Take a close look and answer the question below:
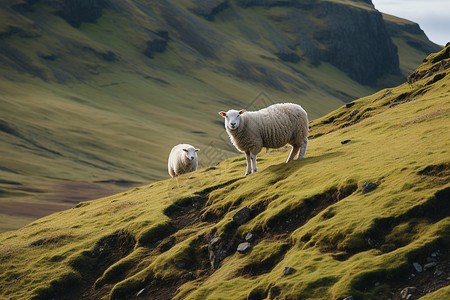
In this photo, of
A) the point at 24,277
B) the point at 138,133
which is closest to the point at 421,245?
the point at 24,277

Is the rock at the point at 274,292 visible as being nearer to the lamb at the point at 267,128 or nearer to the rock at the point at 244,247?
the rock at the point at 244,247

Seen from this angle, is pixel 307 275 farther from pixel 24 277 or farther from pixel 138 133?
pixel 138 133

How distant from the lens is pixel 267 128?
26.7 m

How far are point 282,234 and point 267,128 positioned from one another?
7.91 meters

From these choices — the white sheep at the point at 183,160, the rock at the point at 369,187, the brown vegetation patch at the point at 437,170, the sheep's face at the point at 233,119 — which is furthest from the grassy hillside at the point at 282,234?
the sheep's face at the point at 233,119

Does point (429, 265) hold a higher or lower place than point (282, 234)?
higher

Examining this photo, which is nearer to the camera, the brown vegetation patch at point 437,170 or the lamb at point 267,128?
the brown vegetation patch at point 437,170

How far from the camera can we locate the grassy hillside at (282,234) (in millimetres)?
15930

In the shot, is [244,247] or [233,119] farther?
[233,119]

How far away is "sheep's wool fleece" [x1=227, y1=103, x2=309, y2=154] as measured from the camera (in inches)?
1044

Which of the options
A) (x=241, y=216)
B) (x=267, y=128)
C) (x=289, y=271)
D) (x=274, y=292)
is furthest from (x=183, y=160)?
(x=274, y=292)

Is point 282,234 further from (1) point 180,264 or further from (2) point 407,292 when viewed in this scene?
(2) point 407,292

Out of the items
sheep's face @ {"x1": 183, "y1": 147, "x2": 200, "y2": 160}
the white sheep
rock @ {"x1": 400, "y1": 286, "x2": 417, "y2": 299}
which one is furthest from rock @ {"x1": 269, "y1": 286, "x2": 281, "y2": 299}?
the white sheep

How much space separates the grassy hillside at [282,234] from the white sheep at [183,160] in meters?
2.56
